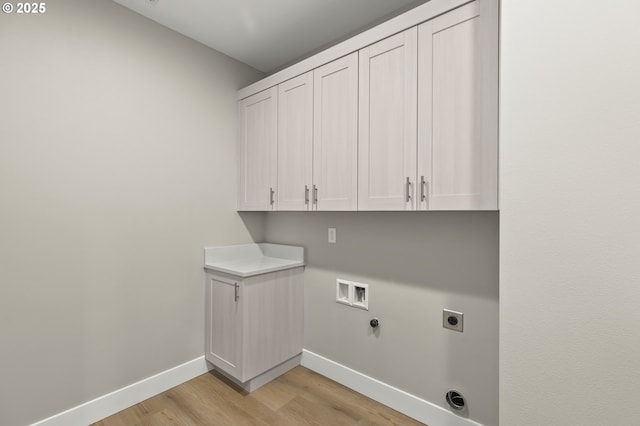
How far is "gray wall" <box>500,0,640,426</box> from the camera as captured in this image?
0.88 meters

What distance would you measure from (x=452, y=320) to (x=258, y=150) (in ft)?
6.36

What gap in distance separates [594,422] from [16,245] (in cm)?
268

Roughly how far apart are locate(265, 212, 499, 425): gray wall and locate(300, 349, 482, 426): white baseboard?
1.6 inches

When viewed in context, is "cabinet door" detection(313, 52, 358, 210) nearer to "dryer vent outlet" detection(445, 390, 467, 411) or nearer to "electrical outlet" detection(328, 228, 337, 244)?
"electrical outlet" detection(328, 228, 337, 244)

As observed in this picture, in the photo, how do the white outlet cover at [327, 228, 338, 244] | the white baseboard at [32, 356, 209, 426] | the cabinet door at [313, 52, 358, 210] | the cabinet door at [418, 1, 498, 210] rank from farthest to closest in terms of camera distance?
the white outlet cover at [327, 228, 338, 244] → the cabinet door at [313, 52, 358, 210] → the white baseboard at [32, 356, 209, 426] → the cabinet door at [418, 1, 498, 210]

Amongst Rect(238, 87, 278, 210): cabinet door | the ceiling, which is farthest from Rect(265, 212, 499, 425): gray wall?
the ceiling

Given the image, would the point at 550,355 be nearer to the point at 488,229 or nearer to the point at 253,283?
the point at 488,229

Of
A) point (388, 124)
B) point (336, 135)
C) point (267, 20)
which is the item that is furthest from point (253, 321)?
point (267, 20)

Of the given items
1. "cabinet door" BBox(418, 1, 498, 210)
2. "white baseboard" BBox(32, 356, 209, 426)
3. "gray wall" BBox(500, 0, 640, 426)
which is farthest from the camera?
"white baseboard" BBox(32, 356, 209, 426)

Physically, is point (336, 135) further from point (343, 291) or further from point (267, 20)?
point (343, 291)

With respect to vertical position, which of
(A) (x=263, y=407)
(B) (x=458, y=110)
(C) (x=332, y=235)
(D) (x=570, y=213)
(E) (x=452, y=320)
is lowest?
(A) (x=263, y=407)

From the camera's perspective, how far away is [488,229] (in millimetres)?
1553

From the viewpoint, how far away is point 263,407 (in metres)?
1.88

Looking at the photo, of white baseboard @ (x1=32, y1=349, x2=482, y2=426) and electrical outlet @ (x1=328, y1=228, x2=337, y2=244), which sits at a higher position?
electrical outlet @ (x1=328, y1=228, x2=337, y2=244)
